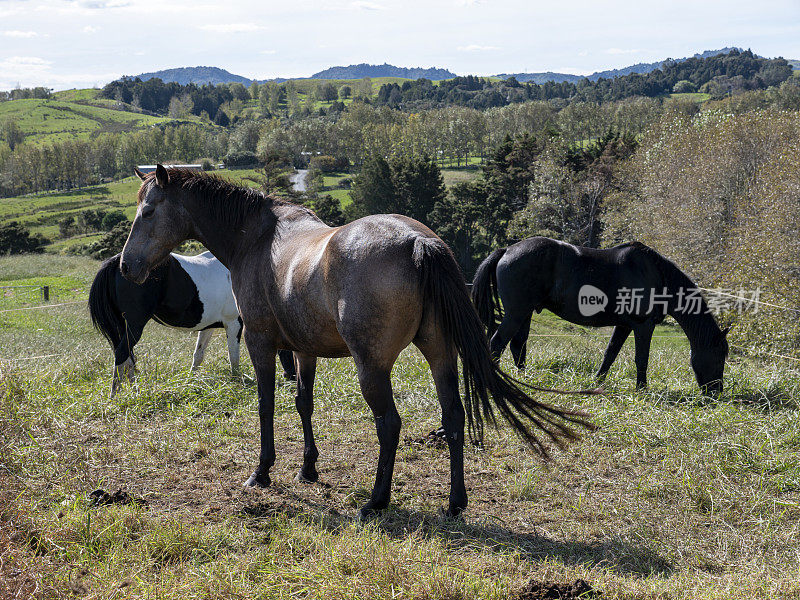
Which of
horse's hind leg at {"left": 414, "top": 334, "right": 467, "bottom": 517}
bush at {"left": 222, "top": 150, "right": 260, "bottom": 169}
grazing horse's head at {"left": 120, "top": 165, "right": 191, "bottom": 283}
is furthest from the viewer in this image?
bush at {"left": 222, "top": 150, "right": 260, "bottom": 169}

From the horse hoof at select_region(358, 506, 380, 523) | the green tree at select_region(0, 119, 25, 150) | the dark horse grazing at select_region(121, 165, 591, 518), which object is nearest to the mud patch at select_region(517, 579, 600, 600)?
the dark horse grazing at select_region(121, 165, 591, 518)

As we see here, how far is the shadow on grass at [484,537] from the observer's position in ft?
11.5

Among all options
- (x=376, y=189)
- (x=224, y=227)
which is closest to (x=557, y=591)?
(x=224, y=227)

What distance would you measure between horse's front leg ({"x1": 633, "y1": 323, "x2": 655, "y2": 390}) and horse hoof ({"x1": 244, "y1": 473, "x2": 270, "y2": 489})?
4.66 m

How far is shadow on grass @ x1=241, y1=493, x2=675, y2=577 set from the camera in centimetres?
351

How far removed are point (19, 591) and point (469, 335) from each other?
278 cm

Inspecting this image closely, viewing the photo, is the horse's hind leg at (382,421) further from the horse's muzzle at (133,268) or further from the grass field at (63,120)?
the grass field at (63,120)

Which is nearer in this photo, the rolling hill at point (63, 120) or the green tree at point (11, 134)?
the green tree at point (11, 134)

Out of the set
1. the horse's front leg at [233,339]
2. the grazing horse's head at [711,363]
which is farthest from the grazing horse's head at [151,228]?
the grazing horse's head at [711,363]

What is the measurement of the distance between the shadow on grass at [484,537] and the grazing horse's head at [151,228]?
2279 mm

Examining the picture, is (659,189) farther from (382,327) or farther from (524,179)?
(382,327)

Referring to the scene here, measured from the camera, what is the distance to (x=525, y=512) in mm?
4184

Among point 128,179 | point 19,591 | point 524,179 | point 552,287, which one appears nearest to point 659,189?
point 524,179

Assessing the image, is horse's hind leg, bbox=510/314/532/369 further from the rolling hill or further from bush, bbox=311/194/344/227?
the rolling hill
